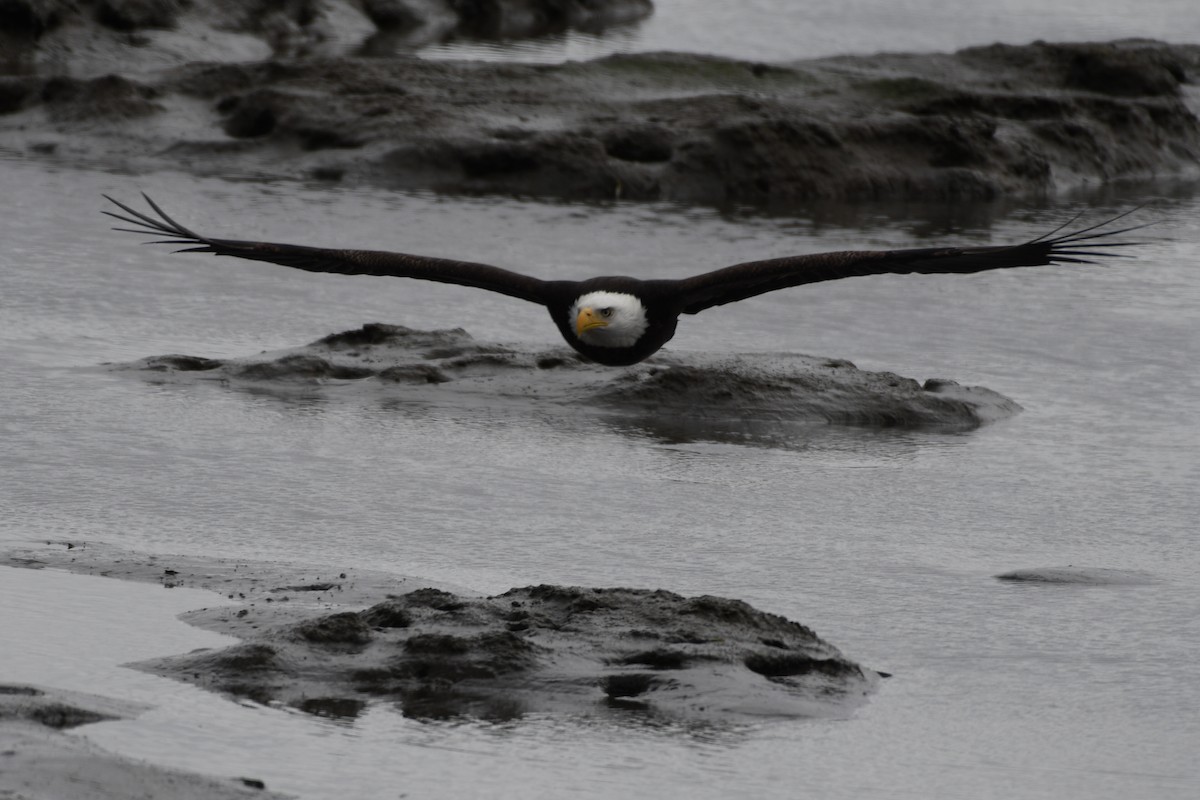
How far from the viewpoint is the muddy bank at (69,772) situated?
4621 millimetres

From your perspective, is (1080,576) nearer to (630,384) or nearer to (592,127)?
(630,384)

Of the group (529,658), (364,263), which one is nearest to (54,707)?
(529,658)

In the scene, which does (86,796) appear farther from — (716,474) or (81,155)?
(81,155)

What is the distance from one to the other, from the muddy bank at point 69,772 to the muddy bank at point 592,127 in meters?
9.51

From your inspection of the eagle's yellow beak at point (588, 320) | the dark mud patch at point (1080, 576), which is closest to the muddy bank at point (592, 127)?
the eagle's yellow beak at point (588, 320)

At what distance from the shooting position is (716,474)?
325 inches

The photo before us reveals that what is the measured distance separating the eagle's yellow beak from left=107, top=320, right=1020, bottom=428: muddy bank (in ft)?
5.59

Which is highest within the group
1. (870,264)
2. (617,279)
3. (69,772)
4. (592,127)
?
(592,127)

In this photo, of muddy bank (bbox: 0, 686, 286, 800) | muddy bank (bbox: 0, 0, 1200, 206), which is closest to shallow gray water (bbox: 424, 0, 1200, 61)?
muddy bank (bbox: 0, 0, 1200, 206)

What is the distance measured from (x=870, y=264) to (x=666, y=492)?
4.78 ft

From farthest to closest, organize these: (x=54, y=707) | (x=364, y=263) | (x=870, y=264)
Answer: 1. (x=364, y=263)
2. (x=870, y=264)
3. (x=54, y=707)

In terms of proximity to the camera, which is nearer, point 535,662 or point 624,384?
point 535,662

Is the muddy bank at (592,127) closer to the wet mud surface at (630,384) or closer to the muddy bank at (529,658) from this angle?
the wet mud surface at (630,384)

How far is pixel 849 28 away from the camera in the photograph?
79.8 feet
